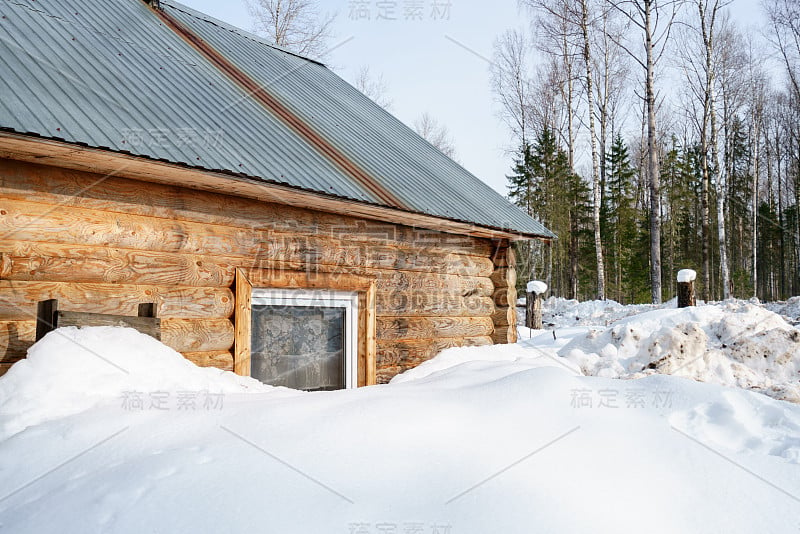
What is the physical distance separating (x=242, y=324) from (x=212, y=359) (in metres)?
0.39

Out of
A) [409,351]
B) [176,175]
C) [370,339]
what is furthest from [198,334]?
[409,351]

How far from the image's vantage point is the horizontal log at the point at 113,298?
143 inches

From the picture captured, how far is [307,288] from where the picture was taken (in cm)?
522

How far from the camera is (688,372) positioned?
19.4 ft

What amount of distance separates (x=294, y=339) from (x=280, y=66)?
4.50 metres

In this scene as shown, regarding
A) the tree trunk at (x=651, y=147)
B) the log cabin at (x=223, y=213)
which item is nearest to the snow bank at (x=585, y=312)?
the tree trunk at (x=651, y=147)

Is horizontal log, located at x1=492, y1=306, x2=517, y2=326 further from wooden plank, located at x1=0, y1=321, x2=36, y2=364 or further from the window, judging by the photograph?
wooden plank, located at x1=0, y1=321, x2=36, y2=364

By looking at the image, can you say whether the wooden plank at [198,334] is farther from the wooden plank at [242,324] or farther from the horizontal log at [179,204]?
the horizontal log at [179,204]

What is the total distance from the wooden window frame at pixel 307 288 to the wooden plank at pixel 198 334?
0.29 feet

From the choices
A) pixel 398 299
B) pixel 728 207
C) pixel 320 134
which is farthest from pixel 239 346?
pixel 728 207

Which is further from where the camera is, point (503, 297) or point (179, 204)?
point (503, 297)

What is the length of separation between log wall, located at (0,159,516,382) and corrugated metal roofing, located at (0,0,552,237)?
447 millimetres

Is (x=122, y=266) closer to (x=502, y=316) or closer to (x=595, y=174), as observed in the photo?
(x=502, y=316)

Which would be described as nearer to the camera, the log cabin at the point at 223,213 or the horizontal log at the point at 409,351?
the log cabin at the point at 223,213
